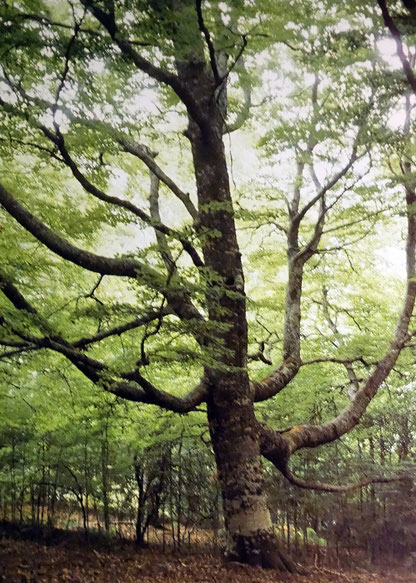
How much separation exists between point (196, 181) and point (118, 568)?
5.25 metres

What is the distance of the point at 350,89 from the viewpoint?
5965 mm

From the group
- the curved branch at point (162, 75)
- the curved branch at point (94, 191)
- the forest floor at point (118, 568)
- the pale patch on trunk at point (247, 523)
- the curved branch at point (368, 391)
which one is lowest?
the forest floor at point (118, 568)

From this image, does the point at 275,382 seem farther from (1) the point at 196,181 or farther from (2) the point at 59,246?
(2) the point at 59,246

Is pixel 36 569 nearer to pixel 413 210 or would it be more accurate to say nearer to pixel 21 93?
pixel 21 93

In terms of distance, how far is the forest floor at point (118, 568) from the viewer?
4574 mm

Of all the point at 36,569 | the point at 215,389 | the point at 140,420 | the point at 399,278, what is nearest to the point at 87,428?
the point at 140,420

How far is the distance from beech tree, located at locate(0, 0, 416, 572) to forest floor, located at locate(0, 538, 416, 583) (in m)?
0.34

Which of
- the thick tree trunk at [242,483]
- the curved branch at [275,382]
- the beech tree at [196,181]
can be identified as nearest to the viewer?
the beech tree at [196,181]

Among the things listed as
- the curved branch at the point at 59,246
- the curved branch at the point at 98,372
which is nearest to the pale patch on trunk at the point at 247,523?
the curved branch at the point at 98,372

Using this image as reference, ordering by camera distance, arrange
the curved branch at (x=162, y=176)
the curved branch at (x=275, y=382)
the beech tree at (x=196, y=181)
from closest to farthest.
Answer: the beech tree at (x=196, y=181), the curved branch at (x=162, y=176), the curved branch at (x=275, y=382)

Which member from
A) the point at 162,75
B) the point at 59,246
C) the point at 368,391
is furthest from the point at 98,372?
the point at 368,391

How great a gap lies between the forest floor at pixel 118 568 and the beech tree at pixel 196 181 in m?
0.34

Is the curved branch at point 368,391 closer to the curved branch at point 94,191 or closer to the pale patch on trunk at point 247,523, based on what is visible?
the pale patch on trunk at point 247,523

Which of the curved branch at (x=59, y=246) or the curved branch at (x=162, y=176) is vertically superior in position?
the curved branch at (x=162, y=176)
